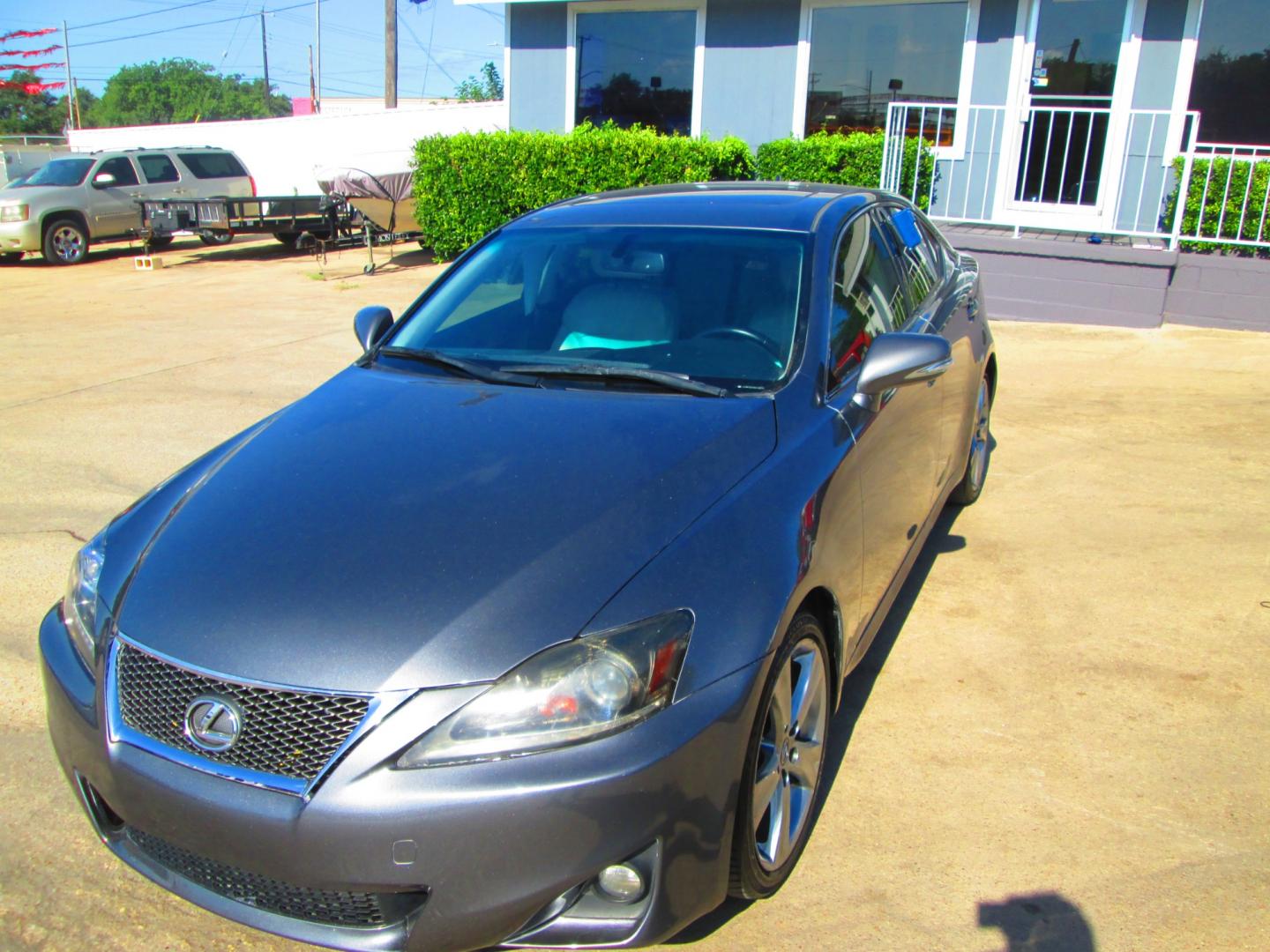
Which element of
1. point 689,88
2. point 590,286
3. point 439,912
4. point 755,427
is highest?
point 689,88

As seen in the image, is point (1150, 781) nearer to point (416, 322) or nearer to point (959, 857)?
point (959, 857)

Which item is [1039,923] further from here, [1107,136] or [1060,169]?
[1060,169]

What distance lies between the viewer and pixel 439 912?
6.96ft

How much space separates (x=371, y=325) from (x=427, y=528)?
1.81 meters

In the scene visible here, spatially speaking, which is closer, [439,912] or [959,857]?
[439,912]

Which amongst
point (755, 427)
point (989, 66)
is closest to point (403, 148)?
point (989, 66)

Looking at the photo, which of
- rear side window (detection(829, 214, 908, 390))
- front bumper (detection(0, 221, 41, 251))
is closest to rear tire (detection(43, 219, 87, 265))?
front bumper (detection(0, 221, 41, 251))

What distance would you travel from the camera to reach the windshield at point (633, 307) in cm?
341

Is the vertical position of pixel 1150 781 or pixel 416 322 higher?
pixel 416 322

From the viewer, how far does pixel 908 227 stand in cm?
489

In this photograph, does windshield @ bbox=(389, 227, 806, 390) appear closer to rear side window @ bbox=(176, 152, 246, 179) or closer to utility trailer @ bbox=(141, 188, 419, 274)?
utility trailer @ bbox=(141, 188, 419, 274)

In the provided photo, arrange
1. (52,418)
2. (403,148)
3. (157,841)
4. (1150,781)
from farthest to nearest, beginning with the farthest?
(403,148)
(52,418)
(1150,781)
(157,841)

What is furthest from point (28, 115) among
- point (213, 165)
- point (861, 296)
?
point (861, 296)

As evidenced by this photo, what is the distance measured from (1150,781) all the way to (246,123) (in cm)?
2787
